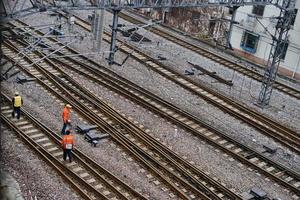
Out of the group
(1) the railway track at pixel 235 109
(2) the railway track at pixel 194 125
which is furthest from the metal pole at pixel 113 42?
(1) the railway track at pixel 235 109

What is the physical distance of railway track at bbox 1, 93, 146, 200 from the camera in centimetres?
1329

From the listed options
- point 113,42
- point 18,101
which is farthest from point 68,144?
point 113,42

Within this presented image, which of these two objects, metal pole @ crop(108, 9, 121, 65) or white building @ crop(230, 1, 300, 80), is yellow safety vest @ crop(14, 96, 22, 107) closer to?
metal pole @ crop(108, 9, 121, 65)

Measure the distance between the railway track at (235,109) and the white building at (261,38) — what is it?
8540 mm

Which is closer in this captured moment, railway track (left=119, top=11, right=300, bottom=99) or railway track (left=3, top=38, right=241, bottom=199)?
railway track (left=3, top=38, right=241, bottom=199)

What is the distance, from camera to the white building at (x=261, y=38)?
29127mm

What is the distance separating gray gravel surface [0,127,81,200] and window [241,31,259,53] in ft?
69.0

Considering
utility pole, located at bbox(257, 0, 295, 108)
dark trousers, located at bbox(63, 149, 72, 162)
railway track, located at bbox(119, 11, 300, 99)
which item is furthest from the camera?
railway track, located at bbox(119, 11, 300, 99)

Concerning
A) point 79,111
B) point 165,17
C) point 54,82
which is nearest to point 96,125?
point 79,111

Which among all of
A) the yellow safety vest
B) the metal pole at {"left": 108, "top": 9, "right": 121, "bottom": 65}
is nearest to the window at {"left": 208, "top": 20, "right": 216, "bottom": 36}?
the metal pole at {"left": 108, "top": 9, "right": 121, "bottom": 65}

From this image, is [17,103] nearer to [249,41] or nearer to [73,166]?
[73,166]

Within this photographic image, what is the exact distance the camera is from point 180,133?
1773cm

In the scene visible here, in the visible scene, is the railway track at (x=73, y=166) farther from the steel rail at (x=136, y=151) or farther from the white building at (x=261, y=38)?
the white building at (x=261, y=38)

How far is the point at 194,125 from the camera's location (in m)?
18.6
